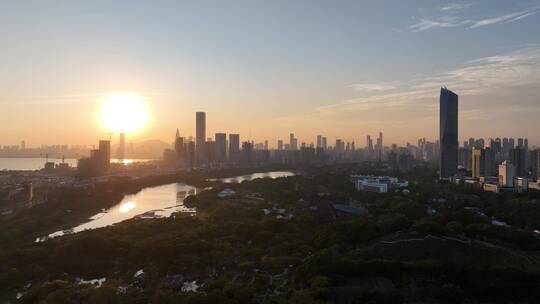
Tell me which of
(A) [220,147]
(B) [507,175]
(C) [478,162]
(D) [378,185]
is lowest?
(D) [378,185]

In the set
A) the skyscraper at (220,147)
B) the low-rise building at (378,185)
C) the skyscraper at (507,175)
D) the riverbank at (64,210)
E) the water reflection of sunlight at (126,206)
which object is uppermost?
the skyscraper at (220,147)

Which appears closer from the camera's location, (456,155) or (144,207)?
(144,207)

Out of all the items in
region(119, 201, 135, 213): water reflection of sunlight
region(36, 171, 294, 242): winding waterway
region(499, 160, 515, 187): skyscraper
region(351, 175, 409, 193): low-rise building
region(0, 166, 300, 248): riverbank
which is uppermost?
region(499, 160, 515, 187): skyscraper

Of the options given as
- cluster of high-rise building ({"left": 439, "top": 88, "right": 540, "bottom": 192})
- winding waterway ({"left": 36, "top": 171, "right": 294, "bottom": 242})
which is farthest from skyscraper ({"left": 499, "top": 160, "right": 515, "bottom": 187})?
winding waterway ({"left": 36, "top": 171, "right": 294, "bottom": 242})

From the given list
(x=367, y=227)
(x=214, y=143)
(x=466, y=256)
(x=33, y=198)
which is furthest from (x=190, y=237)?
(x=214, y=143)

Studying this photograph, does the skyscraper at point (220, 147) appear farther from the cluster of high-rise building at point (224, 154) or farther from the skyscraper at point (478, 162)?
the skyscraper at point (478, 162)

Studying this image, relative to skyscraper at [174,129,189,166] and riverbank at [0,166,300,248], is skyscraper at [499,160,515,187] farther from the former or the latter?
skyscraper at [174,129,189,166]

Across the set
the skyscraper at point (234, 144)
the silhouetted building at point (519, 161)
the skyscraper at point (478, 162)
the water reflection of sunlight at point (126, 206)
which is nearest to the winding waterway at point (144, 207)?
the water reflection of sunlight at point (126, 206)

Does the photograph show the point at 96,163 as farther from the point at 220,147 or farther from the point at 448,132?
the point at 448,132

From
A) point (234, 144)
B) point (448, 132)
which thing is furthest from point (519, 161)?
point (234, 144)
